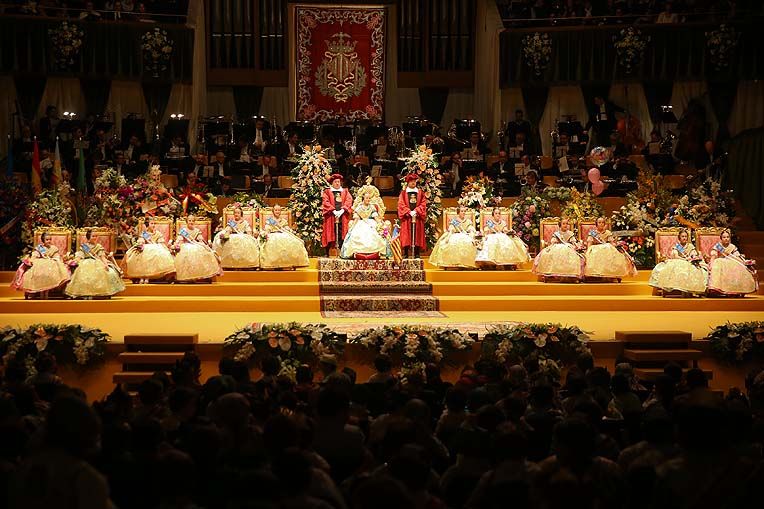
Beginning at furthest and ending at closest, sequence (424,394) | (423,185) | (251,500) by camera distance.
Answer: (423,185), (424,394), (251,500)

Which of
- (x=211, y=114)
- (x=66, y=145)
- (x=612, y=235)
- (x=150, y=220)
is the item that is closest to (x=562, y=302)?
(x=612, y=235)

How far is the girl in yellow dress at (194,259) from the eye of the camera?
44.1 ft

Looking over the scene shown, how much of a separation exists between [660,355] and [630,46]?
969cm

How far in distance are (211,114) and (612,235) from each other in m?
9.40

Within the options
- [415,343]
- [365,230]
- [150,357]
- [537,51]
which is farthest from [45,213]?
[537,51]

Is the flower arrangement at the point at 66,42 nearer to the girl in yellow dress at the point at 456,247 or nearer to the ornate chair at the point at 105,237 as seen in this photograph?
the ornate chair at the point at 105,237

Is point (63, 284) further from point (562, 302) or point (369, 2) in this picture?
point (369, 2)

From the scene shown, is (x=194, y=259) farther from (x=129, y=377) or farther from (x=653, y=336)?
(x=653, y=336)

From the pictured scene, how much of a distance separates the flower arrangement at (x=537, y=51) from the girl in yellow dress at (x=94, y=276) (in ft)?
30.2

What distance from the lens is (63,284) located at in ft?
42.1

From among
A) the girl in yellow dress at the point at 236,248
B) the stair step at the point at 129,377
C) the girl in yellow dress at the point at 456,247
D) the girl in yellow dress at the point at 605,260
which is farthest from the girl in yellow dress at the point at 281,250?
the stair step at the point at 129,377

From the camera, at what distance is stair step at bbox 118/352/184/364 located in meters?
9.73

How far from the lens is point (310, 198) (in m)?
15.5

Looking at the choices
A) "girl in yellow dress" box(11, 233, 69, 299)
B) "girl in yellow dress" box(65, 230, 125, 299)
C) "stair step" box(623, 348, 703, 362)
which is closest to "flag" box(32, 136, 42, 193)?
"girl in yellow dress" box(11, 233, 69, 299)
